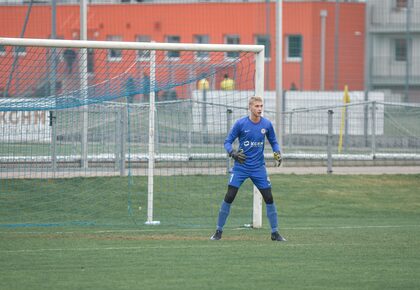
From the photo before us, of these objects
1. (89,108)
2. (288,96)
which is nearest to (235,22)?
(288,96)

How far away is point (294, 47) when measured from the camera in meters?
40.8

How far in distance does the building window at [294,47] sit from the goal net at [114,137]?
1820 cm

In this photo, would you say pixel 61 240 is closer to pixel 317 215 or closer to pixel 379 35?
pixel 317 215

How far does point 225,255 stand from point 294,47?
29.7 meters

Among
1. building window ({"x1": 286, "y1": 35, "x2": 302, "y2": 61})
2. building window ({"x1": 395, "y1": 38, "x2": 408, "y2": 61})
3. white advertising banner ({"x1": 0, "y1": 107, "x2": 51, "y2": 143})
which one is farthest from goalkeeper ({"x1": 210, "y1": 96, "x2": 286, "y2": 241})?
building window ({"x1": 395, "y1": 38, "x2": 408, "y2": 61})

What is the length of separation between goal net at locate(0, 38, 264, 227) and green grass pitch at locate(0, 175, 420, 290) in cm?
100

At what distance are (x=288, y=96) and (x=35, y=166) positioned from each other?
12107 mm

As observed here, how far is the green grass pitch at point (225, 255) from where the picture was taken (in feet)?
32.7

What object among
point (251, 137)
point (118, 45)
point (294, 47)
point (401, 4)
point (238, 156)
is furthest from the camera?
point (294, 47)

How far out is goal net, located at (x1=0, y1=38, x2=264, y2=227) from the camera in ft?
51.1

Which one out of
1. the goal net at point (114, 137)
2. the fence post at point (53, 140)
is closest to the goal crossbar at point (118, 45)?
the goal net at point (114, 137)

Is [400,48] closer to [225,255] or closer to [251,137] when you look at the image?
[251,137]

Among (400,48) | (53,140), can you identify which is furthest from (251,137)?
(400,48)

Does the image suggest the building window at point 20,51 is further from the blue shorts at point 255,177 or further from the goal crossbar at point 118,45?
the blue shorts at point 255,177
